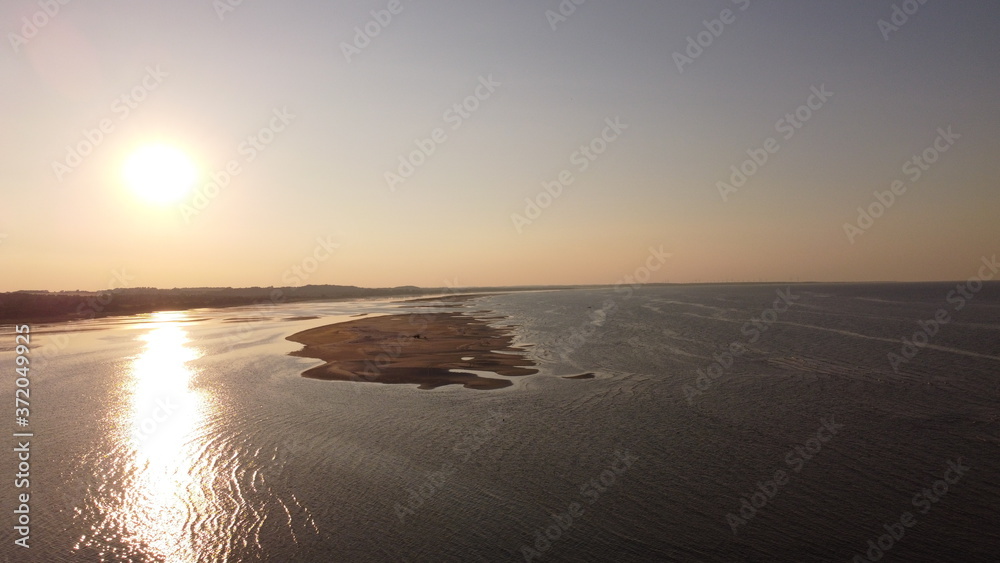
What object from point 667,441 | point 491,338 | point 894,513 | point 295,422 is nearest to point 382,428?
point 295,422

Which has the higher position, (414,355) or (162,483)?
(414,355)

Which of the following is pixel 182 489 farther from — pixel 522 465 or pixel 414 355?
pixel 414 355

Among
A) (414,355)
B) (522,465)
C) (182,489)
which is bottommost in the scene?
(522,465)

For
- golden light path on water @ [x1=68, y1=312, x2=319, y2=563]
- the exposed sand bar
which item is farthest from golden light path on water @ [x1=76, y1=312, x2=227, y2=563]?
the exposed sand bar

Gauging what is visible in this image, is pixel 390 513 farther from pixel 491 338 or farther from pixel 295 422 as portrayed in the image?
pixel 491 338

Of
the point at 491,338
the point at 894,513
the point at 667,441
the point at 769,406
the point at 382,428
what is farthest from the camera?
the point at 491,338

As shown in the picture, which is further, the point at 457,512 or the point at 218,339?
the point at 218,339

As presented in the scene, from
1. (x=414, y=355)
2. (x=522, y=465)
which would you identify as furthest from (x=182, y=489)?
(x=414, y=355)

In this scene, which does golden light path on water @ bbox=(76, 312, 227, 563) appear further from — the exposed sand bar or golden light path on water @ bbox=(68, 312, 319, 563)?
the exposed sand bar
